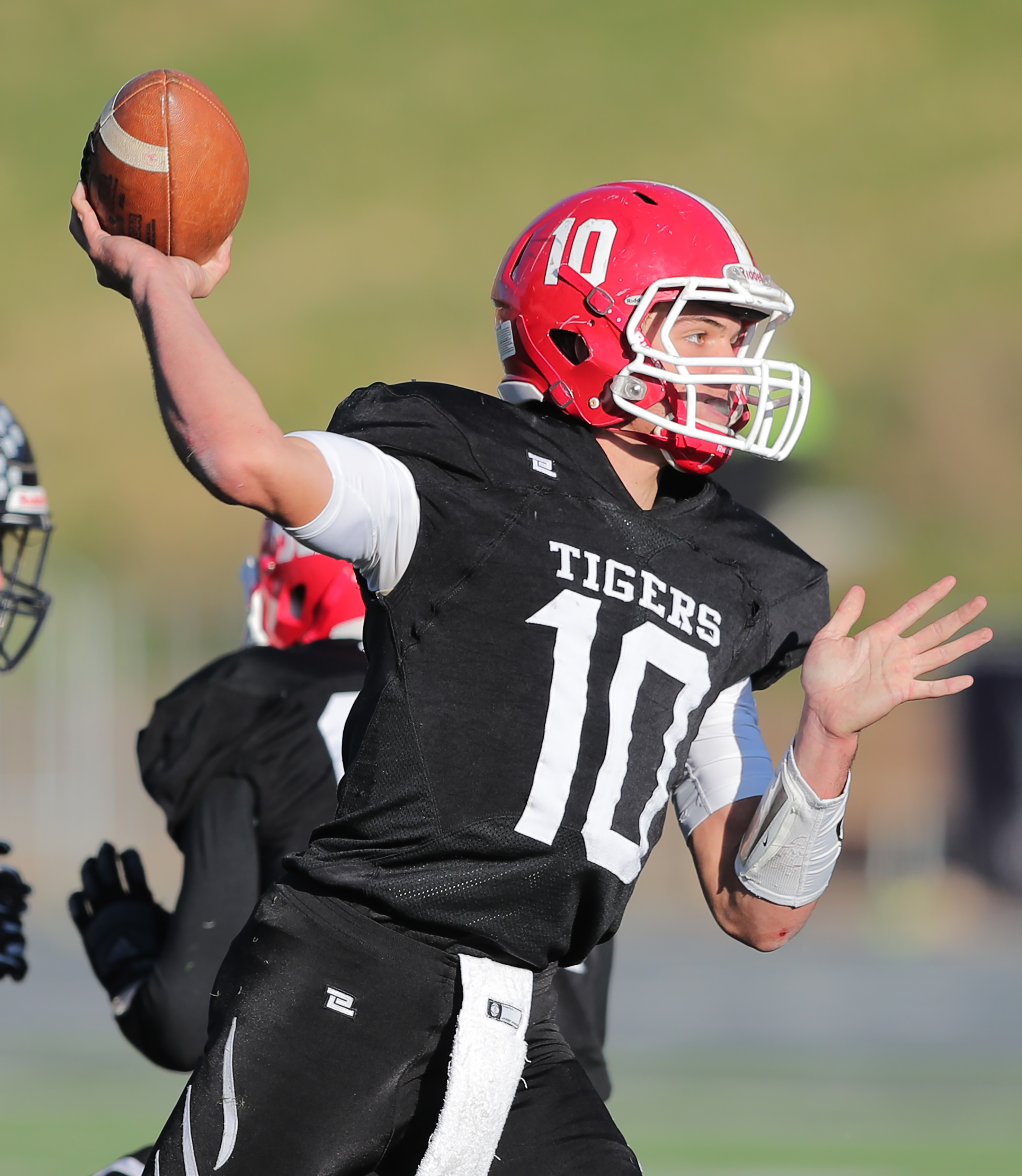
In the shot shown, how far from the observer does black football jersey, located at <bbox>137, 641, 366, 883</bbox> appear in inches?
141

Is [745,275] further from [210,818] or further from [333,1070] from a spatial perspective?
[210,818]

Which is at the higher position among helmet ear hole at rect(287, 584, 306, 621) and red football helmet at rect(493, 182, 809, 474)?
red football helmet at rect(493, 182, 809, 474)

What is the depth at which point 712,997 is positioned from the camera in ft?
27.8

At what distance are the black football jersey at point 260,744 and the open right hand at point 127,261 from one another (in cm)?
126

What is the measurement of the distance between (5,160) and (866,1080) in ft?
88.5

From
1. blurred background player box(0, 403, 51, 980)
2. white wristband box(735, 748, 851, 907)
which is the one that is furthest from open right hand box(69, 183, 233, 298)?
blurred background player box(0, 403, 51, 980)

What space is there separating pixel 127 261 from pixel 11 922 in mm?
2030

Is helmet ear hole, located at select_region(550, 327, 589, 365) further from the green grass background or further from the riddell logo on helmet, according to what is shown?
the green grass background

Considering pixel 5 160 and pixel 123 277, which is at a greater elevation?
pixel 5 160

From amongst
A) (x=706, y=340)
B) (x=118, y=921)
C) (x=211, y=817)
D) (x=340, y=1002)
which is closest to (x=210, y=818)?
(x=211, y=817)

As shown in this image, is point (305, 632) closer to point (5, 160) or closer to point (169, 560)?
point (169, 560)

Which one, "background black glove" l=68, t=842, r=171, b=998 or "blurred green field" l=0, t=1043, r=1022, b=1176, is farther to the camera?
"blurred green field" l=0, t=1043, r=1022, b=1176

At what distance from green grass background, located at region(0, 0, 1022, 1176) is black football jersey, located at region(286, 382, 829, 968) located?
57.3 feet

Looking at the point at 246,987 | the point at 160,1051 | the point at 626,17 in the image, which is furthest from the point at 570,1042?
the point at 626,17
